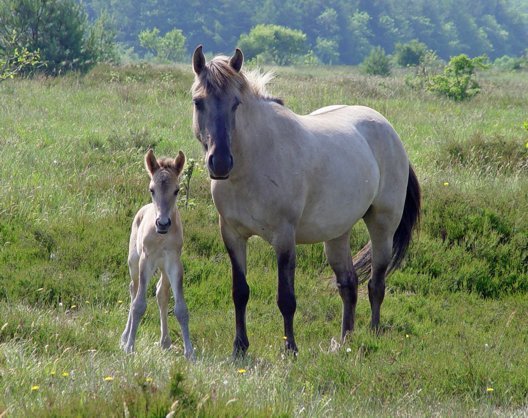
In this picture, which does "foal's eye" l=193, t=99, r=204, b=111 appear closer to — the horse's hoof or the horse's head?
the horse's head

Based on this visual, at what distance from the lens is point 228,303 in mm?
8656

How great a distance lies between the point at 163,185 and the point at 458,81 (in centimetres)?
2043

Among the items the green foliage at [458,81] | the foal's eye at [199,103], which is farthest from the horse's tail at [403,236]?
the green foliage at [458,81]

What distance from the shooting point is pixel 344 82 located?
29812mm

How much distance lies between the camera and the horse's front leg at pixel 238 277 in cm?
690

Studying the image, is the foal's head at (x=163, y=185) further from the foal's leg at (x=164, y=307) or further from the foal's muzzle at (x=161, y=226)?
the foal's leg at (x=164, y=307)

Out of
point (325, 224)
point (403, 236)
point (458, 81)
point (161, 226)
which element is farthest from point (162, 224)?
point (458, 81)

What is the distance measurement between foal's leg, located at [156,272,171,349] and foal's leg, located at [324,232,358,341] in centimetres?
187

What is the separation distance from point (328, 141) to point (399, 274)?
9.31 feet

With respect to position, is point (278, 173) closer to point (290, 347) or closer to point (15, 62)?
point (290, 347)

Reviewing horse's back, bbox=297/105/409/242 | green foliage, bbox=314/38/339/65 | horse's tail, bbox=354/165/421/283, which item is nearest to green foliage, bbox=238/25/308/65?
green foliage, bbox=314/38/339/65

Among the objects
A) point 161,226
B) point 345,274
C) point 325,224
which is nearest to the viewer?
point 161,226

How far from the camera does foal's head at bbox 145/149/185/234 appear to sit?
6195 mm

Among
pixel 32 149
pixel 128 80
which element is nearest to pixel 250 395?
pixel 32 149
